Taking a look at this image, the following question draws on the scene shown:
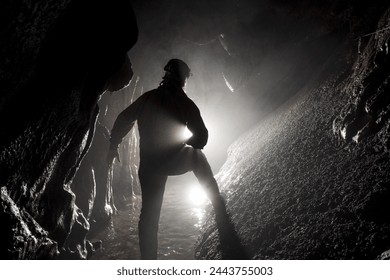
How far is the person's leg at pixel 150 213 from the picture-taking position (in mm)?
2662

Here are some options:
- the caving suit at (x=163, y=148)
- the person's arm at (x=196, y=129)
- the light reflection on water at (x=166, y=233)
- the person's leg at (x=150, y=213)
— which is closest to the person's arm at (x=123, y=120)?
the caving suit at (x=163, y=148)

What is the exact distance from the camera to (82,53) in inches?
99.2

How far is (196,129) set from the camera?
9.07 feet

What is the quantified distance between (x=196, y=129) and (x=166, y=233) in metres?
1.98

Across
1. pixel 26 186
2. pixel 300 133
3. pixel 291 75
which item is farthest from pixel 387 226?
pixel 291 75

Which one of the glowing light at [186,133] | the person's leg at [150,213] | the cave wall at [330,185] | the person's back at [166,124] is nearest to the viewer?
the cave wall at [330,185]

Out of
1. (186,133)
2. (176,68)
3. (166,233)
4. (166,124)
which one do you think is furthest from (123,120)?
(166,233)

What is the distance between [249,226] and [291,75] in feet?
17.4

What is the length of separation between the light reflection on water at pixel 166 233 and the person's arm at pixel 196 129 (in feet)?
4.57

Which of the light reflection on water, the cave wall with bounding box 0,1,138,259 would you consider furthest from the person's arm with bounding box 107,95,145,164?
the light reflection on water

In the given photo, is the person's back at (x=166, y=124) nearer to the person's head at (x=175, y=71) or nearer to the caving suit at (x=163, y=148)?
the caving suit at (x=163, y=148)

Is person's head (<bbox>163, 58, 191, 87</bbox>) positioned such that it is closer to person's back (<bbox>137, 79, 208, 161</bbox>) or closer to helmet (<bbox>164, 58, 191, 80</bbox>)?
helmet (<bbox>164, 58, 191, 80</bbox>)

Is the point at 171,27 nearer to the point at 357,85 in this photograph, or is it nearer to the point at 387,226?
the point at 357,85

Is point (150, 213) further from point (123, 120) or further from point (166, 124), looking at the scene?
point (123, 120)
